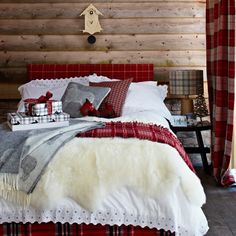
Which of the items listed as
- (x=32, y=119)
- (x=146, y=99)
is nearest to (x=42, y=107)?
(x=32, y=119)

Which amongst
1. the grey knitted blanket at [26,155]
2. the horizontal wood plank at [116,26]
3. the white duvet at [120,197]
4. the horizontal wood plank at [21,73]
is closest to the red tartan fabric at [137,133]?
the grey knitted blanket at [26,155]

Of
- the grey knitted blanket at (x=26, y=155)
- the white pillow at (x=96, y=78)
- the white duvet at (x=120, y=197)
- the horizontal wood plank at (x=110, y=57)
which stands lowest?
the white duvet at (x=120, y=197)

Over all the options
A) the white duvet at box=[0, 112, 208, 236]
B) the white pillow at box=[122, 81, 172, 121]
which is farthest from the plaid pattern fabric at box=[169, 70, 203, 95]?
the white duvet at box=[0, 112, 208, 236]

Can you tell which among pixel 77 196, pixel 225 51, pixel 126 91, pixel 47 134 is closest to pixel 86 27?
pixel 126 91

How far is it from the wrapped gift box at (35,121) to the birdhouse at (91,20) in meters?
1.97

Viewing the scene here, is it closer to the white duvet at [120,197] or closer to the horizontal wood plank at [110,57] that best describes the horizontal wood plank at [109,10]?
the horizontal wood plank at [110,57]

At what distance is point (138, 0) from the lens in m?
4.50

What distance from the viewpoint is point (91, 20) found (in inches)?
177

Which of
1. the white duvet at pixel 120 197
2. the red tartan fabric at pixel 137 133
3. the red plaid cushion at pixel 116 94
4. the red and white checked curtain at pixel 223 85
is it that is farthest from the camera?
the red plaid cushion at pixel 116 94

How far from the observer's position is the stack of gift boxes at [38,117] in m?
2.68

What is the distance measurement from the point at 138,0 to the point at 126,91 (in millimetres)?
1253

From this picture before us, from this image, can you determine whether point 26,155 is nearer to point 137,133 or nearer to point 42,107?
point 42,107

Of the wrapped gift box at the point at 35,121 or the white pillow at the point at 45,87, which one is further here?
the white pillow at the point at 45,87

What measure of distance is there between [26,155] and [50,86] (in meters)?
2.06
